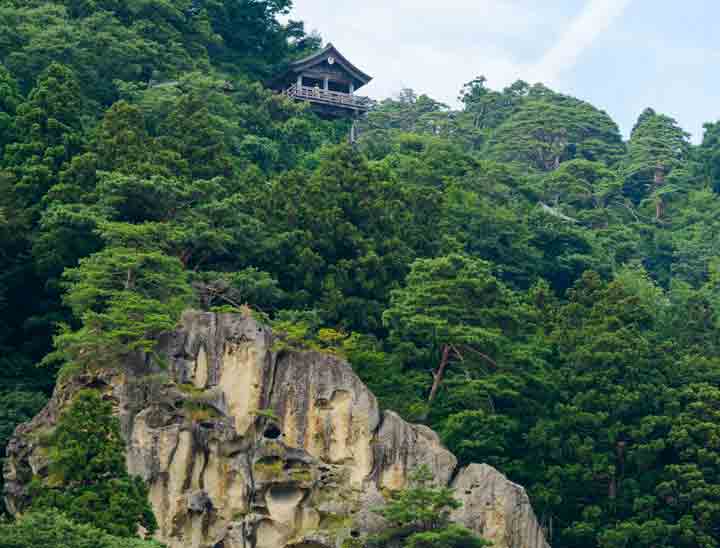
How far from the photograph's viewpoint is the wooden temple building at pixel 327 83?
48000 mm

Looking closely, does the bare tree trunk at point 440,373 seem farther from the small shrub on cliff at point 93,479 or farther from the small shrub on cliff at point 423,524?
the small shrub on cliff at point 93,479

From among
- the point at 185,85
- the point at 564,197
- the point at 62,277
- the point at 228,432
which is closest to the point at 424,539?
the point at 228,432

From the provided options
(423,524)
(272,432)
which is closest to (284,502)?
(272,432)

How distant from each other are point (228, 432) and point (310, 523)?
2121mm

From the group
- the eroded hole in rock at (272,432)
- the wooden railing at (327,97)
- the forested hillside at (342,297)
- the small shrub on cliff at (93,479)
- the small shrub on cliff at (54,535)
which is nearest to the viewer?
the small shrub on cliff at (54,535)

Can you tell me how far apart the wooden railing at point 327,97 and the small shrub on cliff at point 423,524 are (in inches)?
973

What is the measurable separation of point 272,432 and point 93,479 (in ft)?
12.8

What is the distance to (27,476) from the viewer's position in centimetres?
2408

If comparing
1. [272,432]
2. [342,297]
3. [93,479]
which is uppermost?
[342,297]

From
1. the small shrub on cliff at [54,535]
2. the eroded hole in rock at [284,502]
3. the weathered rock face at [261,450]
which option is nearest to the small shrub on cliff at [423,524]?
the weathered rock face at [261,450]

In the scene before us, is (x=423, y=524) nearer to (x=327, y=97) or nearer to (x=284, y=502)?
(x=284, y=502)

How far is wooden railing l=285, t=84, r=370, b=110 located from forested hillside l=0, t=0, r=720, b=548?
7.34 m

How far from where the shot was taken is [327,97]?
4812 centimetres

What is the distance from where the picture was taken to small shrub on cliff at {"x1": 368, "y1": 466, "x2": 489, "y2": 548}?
23906mm
